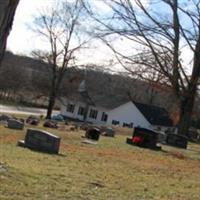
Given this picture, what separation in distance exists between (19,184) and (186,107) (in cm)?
2302

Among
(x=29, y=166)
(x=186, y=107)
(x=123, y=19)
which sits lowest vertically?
(x=29, y=166)

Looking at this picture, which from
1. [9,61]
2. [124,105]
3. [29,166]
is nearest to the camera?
[29,166]

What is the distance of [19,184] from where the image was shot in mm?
8211

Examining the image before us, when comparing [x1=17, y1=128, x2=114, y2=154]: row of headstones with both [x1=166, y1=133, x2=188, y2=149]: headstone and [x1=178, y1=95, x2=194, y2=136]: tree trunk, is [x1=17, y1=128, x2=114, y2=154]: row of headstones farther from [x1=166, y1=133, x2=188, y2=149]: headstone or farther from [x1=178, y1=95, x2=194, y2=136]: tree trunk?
[x1=178, y1=95, x2=194, y2=136]: tree trunk

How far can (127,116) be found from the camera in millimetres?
84750

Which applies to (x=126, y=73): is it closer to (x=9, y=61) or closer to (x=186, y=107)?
(x=186, y=107)

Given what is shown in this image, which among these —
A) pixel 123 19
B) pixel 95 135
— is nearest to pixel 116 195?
pixel 95 135

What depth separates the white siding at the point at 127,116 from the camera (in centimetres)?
8381

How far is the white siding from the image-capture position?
83.8 metres

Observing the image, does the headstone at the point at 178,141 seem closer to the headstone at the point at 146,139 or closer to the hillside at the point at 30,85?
the headstone at the point at 146,139

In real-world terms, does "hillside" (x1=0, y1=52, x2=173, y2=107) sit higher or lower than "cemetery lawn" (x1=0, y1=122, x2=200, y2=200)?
higher

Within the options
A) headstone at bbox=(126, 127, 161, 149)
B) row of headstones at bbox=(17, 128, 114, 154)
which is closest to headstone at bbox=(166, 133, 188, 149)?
headstone at bbox=(126, 127, 161, 149)

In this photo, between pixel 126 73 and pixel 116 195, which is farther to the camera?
pixel 126 73

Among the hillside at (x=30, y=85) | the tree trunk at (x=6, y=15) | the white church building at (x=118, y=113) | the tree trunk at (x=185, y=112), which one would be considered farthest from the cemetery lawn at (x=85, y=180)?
the white church building at (x=118, y=113)
